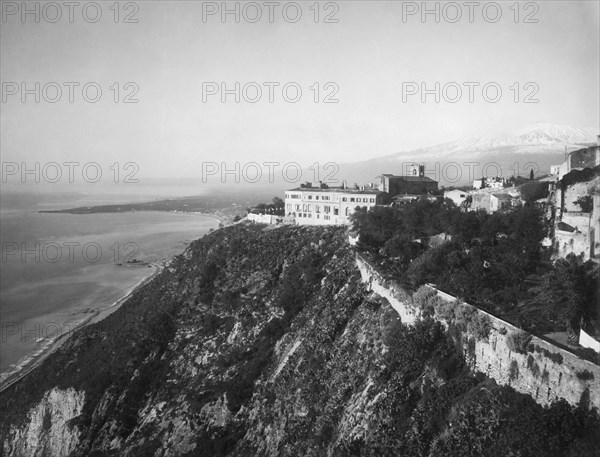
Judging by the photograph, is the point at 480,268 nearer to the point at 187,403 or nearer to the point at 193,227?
the point at 187,403

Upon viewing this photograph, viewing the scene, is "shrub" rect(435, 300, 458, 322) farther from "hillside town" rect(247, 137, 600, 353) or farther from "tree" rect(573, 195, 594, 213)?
"tree" rect(573, 195, 594, 213)

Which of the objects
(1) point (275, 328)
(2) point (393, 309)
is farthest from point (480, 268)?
(1) point (275, 328)

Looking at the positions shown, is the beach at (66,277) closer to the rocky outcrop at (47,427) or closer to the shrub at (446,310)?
the rocky outcrop at (47,427)

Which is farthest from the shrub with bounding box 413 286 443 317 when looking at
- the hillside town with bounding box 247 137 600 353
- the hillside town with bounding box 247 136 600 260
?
the hillside town with bounding box 247 136 600 260

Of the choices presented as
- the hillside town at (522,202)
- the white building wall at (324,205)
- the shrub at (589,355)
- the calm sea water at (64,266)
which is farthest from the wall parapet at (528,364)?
the calm sea water at (64,266)

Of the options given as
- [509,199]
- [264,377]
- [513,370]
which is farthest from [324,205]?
[513,370]

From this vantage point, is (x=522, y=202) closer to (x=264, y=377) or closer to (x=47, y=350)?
(x=264, y=377)
